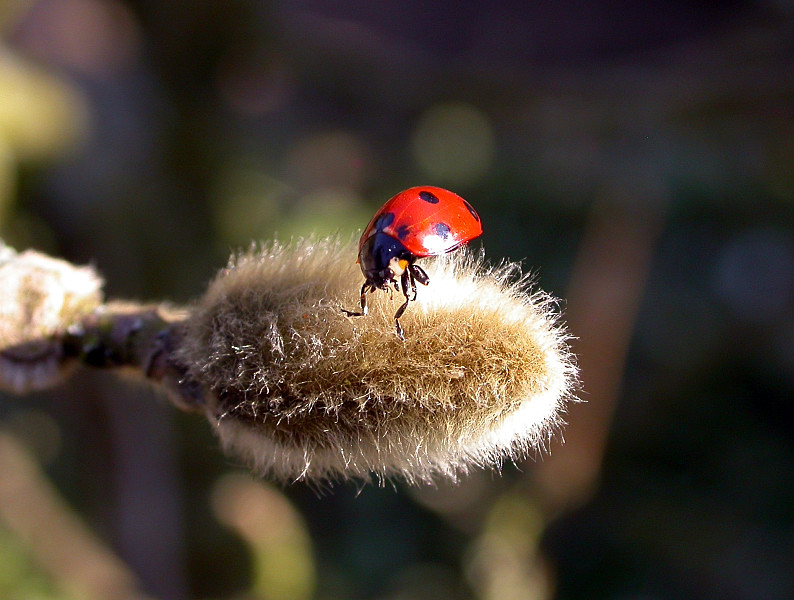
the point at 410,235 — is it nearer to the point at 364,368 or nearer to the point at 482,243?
the point at 364,368

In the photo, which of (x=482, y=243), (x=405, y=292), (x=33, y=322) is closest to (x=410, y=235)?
(x=405, y=292)

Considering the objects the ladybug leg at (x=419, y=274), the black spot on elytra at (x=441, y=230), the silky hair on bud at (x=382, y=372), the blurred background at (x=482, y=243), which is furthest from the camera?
the blurred background at (x=482, y=243)

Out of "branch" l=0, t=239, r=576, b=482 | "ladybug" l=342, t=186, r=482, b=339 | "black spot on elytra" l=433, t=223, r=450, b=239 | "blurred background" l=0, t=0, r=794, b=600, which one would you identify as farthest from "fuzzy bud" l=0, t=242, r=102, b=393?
"blurred background" l=0, t=0, r=794, b=600

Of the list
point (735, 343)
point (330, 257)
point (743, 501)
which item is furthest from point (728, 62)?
point (330, 257)

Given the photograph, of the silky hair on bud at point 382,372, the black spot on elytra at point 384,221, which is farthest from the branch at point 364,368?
the black spot on elytra at point 384,221

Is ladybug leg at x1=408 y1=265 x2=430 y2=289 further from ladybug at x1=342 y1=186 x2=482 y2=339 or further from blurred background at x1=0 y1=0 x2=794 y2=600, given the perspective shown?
blurred background at x1=0 y1=0 x2=794 y2=600

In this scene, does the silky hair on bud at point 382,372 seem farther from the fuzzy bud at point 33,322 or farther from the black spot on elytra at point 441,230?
the fuzzy bud at point 33,322
